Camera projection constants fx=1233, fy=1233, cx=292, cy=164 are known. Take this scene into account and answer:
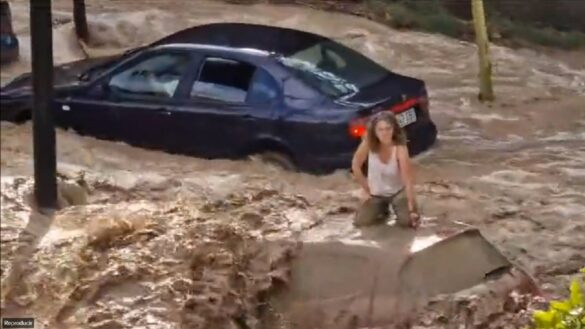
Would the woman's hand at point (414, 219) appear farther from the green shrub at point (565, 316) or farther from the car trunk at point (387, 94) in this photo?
the green shrub at point (565, 316)

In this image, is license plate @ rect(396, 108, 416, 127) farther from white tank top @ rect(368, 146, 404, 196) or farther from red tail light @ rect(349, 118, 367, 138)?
white tank top @ rect(368, 146, 404, 196)

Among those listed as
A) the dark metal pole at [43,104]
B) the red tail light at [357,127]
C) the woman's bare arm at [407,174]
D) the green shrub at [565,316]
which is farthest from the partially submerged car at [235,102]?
the green shrub at [565,316]

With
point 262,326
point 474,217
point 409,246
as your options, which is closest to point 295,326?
point 262,326

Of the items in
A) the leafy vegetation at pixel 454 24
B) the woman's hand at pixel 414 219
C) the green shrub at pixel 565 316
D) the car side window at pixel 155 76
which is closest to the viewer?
the green shrub at pixel 565 316

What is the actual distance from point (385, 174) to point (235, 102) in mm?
887

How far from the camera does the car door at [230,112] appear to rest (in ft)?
21.3

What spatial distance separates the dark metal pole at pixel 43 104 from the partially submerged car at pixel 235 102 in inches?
22.7

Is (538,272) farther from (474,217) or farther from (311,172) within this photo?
(311,172)

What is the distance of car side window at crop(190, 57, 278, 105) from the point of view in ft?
21.4

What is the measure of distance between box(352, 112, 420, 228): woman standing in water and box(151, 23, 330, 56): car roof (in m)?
0.77

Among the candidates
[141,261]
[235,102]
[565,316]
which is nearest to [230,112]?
[235,102]

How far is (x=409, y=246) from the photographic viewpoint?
6.29 meters

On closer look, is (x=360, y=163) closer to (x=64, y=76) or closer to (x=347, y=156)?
(x=347, y=156)

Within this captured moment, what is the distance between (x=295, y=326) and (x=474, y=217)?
127 centimetres
